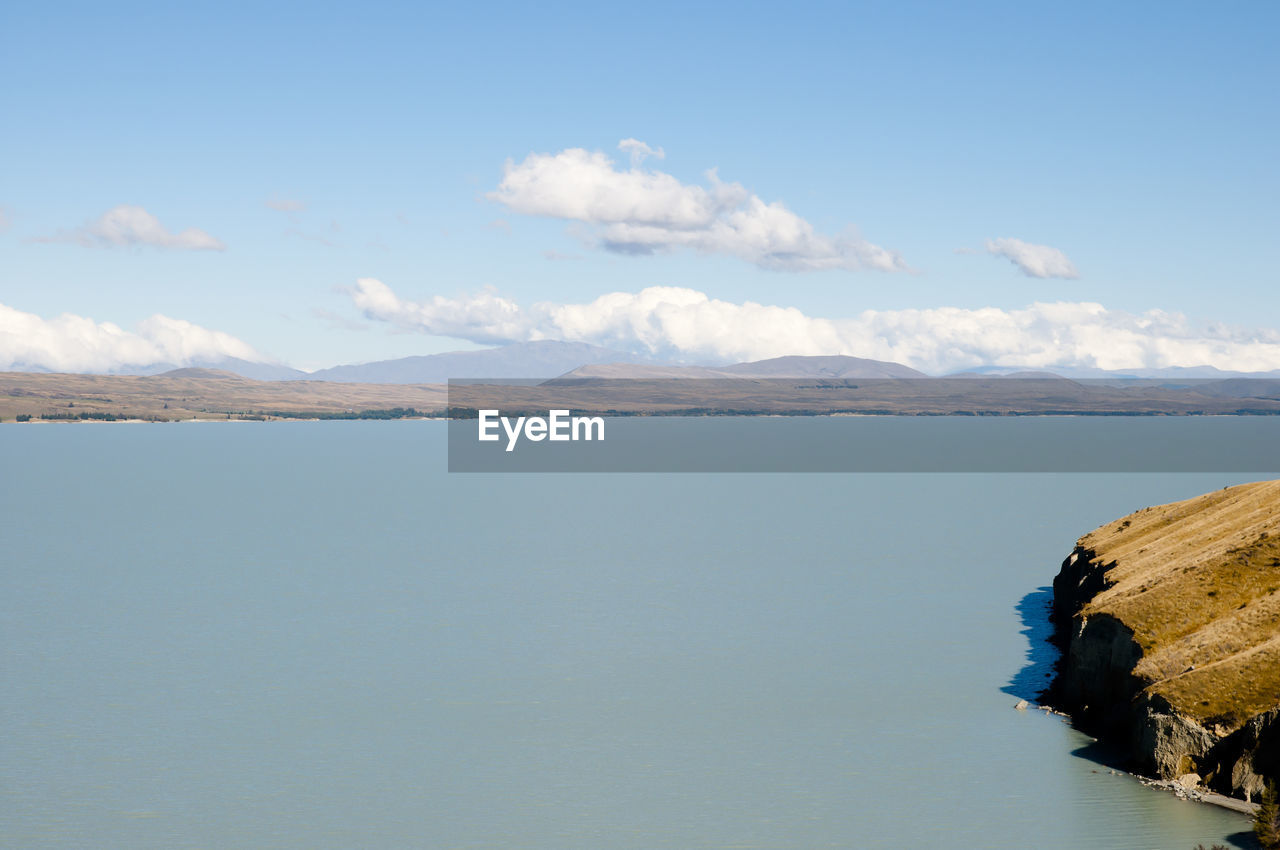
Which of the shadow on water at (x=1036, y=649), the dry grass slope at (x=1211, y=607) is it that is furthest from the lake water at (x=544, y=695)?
the dry grass slope at (x=1211, y=607)

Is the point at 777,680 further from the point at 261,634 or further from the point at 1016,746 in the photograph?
the point at 261,634

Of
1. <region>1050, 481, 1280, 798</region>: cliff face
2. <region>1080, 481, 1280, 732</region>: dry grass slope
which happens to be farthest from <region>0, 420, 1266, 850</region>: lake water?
<region>1080, 481, 1280, 732</region>: dry grass slope

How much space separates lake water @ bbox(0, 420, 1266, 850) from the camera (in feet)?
100

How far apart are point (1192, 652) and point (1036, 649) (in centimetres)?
1591

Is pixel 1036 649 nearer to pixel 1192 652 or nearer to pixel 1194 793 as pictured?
pixel 1192 652

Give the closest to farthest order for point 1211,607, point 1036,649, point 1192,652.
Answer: point 1192,652
point 1211,607
point 1036,649

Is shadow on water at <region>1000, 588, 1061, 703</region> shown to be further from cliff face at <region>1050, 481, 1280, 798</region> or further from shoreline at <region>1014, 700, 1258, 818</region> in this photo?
shoreline at <region>1014, 700, 1258, 818</region>

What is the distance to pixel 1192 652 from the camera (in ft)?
114

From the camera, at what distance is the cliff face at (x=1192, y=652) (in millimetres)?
31266

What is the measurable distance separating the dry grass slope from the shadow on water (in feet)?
12.8

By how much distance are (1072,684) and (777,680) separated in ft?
36.4

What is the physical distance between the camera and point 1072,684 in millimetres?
40406

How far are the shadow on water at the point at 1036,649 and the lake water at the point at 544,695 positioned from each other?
1.07ft

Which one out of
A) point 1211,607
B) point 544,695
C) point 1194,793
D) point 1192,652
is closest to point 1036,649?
point 1211,607
